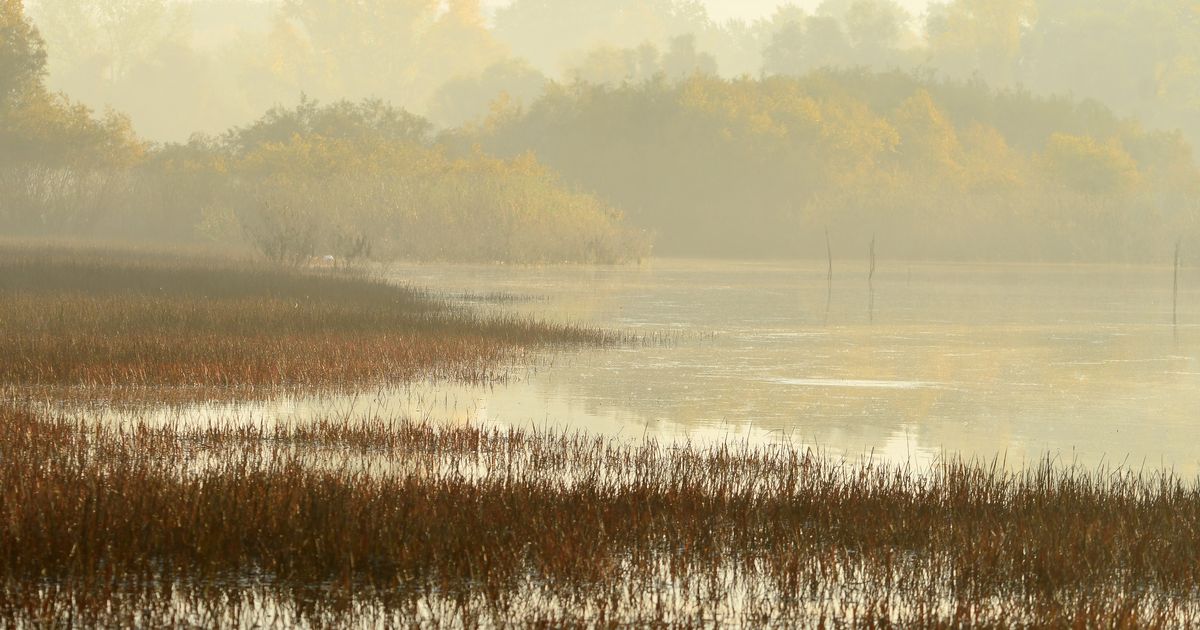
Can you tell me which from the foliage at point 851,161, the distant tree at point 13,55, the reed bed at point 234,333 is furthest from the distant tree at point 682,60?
the reed bed at point 234,333

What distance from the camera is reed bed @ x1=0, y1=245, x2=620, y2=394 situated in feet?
51.1

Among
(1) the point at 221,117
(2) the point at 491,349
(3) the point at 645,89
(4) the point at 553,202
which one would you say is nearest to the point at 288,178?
(4) the point at 553,202

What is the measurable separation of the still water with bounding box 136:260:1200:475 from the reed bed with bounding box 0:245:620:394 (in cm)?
111

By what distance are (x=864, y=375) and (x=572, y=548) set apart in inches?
442

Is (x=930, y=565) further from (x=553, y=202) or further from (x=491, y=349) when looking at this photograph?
(x=553, y=202)

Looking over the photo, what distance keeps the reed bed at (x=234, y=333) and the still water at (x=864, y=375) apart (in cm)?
111

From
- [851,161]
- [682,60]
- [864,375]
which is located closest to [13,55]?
[851,161]

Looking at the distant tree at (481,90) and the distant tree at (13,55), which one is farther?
the distant tree at (481,90)

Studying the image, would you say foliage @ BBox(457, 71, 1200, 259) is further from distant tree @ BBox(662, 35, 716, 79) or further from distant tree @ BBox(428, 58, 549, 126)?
distant tree @ BBox(428, 58, 549, 126)

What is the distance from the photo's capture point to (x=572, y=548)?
778cm

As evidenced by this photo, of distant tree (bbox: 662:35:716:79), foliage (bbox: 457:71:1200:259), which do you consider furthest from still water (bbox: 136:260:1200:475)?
distant tree (bbox: 662:35:716:79)

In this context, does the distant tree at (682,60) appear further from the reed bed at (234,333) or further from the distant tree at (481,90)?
the reed bed at (234,333)

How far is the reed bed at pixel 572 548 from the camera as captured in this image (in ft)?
22.8

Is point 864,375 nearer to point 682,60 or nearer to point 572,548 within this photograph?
point 572,548
